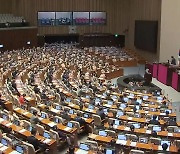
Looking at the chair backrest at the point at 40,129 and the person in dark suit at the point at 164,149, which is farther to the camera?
the chair backrest at the point at 40,129

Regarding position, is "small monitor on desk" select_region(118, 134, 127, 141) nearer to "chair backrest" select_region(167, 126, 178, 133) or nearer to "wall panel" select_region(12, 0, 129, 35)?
"chair backrest" select_region(167, 126, 178, 133)

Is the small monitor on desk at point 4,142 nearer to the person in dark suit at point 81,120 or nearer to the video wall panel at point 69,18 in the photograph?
the person in dark suit at point 81,120

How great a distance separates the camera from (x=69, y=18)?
48.9 m

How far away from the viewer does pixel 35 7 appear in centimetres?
4794

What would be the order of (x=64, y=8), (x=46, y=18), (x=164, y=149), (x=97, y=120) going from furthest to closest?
(x=64, y=8) → (x=46, y=18) → (x=97, y=120) → (x=164, y=149)

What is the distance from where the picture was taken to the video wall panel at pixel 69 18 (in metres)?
48.2

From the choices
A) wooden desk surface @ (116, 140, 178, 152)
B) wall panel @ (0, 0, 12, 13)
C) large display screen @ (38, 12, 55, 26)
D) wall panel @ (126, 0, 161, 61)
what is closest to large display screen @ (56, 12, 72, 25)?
large display screen @ (38, 12, 55, 26)

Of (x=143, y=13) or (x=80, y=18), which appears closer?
(x=143, y=13)

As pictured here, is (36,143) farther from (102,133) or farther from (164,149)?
(164,149)

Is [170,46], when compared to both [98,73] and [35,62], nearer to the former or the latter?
[98,73]

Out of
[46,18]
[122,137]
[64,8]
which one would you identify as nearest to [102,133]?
[122,137]

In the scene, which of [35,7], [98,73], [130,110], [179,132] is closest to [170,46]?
[98,73]

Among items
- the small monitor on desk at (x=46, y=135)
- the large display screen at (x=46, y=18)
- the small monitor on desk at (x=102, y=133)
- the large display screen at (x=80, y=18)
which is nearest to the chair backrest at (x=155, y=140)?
the small monitor on desk at (x=102, y=133)

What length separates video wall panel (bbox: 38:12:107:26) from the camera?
158 feet
